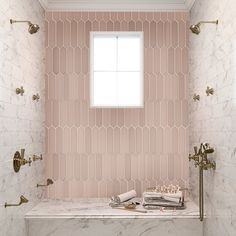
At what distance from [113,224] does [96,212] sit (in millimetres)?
187

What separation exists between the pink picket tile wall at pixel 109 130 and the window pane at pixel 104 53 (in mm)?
145

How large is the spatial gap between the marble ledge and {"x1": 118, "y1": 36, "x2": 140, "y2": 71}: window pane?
140cm

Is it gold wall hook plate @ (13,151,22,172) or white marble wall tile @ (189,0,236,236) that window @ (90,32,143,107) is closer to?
white marble wall tile @ (189,0,236,236)

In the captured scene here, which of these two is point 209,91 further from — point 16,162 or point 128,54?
point 16,162

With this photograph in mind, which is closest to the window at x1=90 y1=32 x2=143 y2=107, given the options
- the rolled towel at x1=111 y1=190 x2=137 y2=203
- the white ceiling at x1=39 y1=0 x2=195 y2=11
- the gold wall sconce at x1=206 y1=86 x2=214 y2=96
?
the white ceiling at x1=39 y1=0 x2=195 y2=11

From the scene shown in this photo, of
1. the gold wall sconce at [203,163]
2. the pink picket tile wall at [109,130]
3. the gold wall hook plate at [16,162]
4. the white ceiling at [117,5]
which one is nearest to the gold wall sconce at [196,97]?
the pink picket tile wall at [109,130]

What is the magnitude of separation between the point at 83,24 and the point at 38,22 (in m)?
0.49

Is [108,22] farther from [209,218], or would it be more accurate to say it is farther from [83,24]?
[209,218]

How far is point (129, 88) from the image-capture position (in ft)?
12.6

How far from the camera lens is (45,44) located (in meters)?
3.72

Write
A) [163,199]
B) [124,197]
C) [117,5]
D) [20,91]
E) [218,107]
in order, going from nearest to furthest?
[218,107]
[20,91]
[163,199]
[124,197]
[117,5]

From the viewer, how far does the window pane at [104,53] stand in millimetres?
3840

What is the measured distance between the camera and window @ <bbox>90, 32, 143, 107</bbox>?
3.80 m

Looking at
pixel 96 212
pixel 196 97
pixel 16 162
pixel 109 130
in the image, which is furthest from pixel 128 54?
pixel 16 162
